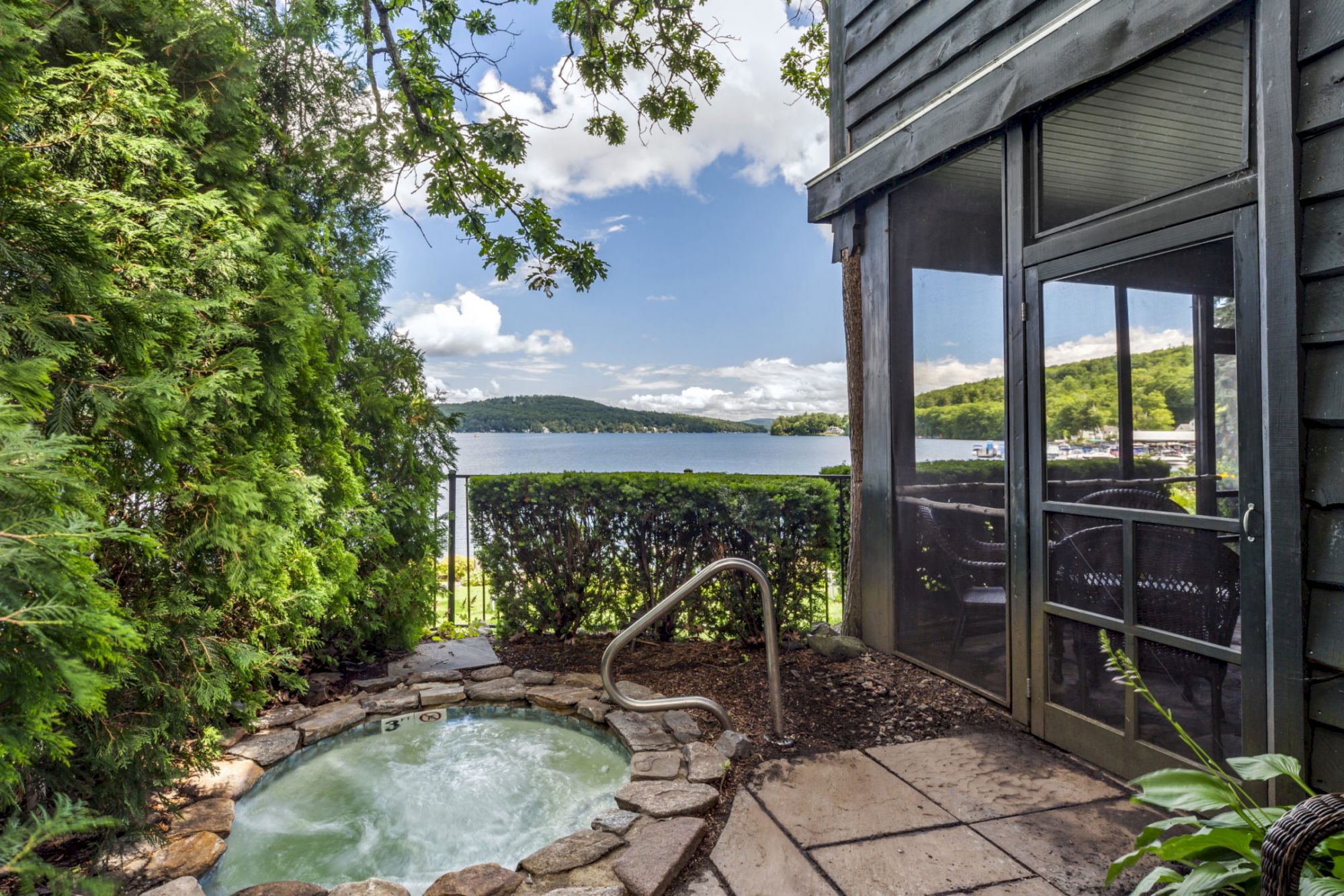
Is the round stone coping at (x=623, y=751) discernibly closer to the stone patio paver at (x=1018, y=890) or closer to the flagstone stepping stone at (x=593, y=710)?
the flagstone stepping stone at (x=593, y=710)

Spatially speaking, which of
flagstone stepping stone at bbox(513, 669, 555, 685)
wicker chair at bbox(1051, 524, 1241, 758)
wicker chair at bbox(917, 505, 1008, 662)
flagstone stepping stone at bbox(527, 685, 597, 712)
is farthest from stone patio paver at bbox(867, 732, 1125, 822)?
flagstone stepping stone at bbox(513, 669, 555, 685)

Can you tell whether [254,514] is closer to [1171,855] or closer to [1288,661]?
[1171,855]

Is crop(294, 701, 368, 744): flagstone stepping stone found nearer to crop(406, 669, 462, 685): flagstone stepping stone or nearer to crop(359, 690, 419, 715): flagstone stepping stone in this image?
crop(359, 690, 419, 715): flagstone stepping stone

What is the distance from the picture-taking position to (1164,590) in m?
2.14

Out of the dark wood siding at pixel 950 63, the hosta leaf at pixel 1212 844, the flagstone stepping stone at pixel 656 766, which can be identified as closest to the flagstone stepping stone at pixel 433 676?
the flagstone stepping stone at pixel 656 766

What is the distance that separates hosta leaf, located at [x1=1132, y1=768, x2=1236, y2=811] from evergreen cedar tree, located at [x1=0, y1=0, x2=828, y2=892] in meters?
2.02

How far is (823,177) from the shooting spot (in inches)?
148

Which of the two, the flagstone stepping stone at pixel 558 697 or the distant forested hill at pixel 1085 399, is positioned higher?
the distant forested hill at pixel 1085 399

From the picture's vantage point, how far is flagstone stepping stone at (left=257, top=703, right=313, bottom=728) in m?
2.73

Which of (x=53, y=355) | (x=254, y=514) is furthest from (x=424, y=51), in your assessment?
(x=53, y=355)

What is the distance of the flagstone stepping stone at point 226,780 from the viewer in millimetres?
2193

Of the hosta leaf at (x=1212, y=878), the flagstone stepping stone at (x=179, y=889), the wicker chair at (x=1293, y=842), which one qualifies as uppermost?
the wicker chair at (x=1293, y=842)

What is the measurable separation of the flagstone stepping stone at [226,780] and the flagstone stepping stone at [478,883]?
3.17 feet

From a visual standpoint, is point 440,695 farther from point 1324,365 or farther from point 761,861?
point 1324,365
